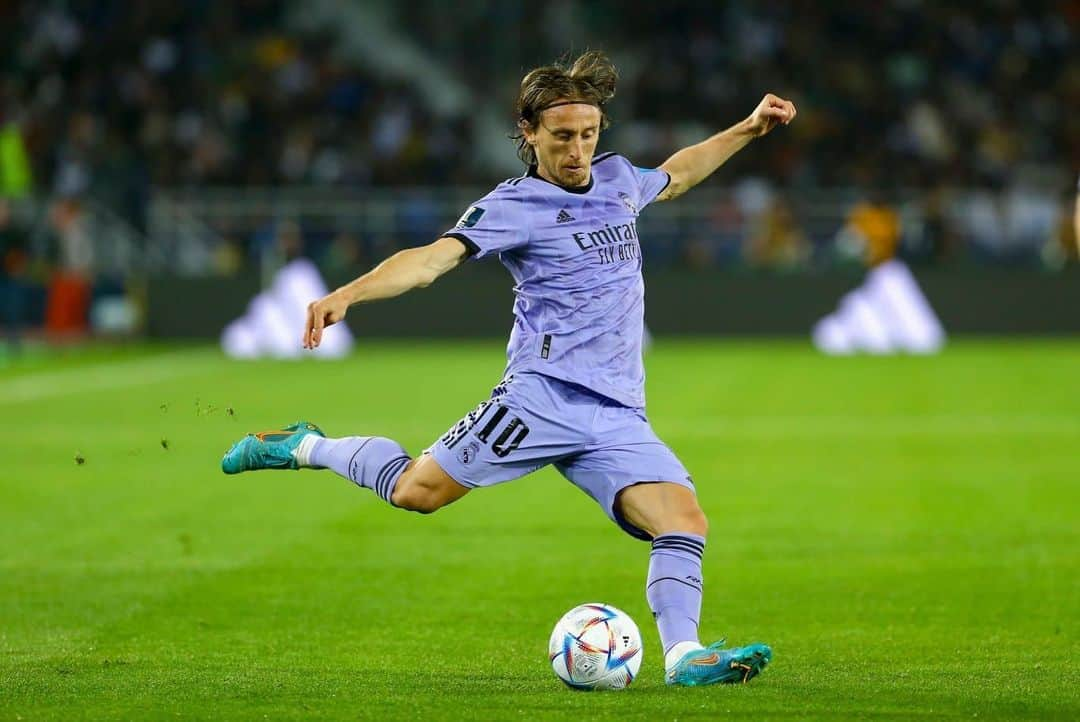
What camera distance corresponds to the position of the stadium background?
24.4ft

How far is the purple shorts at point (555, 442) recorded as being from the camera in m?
6.82

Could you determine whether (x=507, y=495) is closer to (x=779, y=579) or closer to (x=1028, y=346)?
(x=779, y=579)

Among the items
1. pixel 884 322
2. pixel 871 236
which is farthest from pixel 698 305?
pixel 884 322

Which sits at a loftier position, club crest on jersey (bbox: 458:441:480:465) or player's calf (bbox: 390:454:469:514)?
club crest on jersey (bbox: 458:441:480:465)

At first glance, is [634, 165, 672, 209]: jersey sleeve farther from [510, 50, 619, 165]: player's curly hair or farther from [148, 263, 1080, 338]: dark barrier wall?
[148, 263, 1080, 338]: dark barrier wall

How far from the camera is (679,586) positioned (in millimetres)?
6738

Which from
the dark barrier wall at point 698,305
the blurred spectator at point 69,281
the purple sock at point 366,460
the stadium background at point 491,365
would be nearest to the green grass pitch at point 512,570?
the stadium background at point 491,365

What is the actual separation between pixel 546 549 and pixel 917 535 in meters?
2.23

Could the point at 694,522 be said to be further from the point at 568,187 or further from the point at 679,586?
the point at 568,187

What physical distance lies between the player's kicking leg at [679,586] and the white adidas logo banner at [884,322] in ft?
73.5

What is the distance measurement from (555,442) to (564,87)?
1.30 meters

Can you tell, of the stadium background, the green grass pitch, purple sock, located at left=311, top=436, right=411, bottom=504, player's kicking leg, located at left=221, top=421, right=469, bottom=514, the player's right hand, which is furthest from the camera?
the stadium background

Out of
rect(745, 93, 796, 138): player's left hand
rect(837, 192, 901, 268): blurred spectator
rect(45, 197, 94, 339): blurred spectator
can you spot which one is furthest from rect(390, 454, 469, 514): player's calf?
rect(45, 197, 94, 339): blurred spectator

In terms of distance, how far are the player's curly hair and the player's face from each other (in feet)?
0.12
